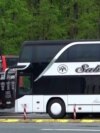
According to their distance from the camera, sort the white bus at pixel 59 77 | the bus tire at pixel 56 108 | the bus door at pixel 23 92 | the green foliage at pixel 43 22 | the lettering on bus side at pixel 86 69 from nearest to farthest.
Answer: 1. the lettering on bus side at pixel 86 69
2. the white bus at pixel 59 77
3. the bus tire at pixel 56 108
4. the bus door at pixel 23 92
5. the green foliage at pixel 43 22

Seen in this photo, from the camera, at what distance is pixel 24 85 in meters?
24.9

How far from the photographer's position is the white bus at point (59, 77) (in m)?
24.2

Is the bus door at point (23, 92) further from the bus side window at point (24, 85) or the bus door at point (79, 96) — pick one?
the bus door at point (79, 96)

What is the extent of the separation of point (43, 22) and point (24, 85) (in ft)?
70.9

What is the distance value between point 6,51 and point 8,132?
2957 centimetres

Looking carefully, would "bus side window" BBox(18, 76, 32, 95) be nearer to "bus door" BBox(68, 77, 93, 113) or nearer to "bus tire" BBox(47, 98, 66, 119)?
"bus tire" BBox(47, 98, 66, 119)

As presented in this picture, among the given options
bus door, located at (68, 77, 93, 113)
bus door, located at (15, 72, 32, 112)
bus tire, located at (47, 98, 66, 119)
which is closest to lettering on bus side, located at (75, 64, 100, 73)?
bus door, located at (68, 77, 93, 113)

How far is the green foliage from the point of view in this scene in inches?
1809

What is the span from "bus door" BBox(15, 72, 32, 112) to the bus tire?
821 mm

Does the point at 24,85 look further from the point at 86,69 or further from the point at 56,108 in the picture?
the point at 86,69

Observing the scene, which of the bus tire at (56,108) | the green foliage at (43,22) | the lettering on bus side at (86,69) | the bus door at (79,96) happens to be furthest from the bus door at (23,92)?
the green foliage at (43,22)

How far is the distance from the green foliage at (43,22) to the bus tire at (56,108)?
2156 centimetres

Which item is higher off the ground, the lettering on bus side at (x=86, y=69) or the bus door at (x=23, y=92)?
the lettering on bus side at (x=86, y=69)

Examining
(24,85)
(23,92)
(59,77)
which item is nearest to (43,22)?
(24,85)
